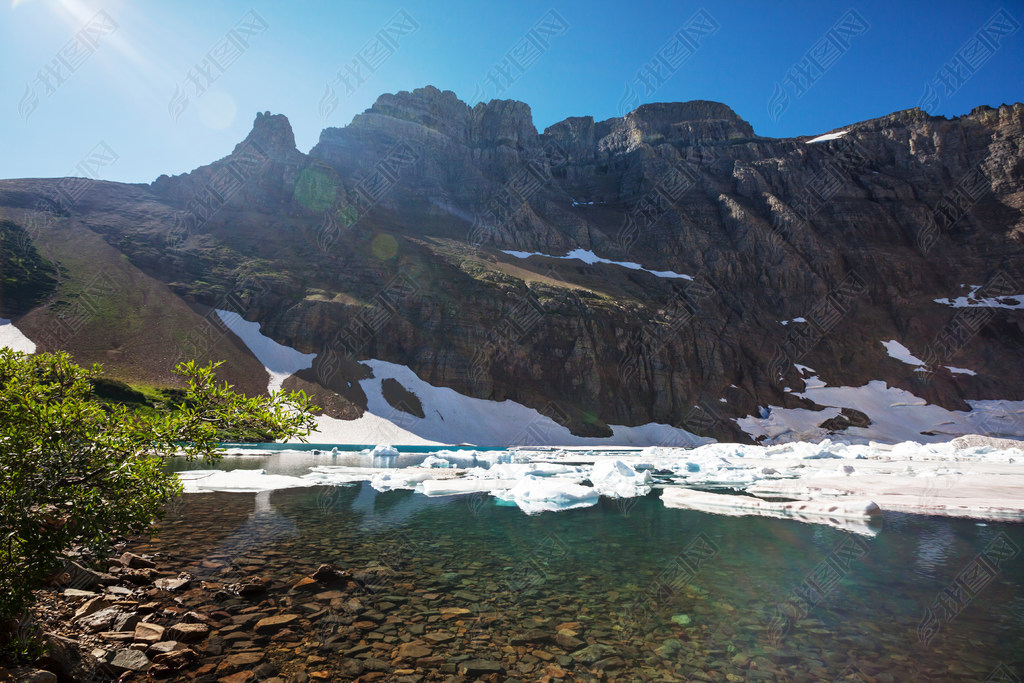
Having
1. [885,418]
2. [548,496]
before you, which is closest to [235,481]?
[548,496]

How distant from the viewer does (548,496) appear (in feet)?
86.1

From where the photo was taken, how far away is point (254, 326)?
90.6 m

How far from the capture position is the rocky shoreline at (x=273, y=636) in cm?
727

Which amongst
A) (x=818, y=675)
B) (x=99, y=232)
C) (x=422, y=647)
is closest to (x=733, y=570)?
(x=818, y=675)

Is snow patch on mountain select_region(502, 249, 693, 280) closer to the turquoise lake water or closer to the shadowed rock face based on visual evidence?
the shadowed rock face

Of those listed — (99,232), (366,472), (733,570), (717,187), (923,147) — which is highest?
(923,147)

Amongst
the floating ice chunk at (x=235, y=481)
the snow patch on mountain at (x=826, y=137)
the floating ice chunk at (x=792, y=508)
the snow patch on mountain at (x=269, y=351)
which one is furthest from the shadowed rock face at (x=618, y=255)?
the floating ice chunk at (x=792, y=508)

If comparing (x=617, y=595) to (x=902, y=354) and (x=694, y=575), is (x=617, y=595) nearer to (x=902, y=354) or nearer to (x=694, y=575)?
(x=694, y=575)

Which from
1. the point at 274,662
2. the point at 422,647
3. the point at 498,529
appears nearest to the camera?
the point at 274,662

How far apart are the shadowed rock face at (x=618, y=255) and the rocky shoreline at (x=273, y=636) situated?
73228mm

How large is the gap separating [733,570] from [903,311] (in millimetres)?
142200

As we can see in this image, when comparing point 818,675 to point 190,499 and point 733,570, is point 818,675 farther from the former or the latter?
point 190,499

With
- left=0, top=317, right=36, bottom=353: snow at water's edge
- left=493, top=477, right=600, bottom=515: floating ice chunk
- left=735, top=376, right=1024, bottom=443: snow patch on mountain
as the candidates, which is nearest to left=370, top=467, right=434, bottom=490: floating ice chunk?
left=493, top=477, right=600, bottom=515: floating ice chunk

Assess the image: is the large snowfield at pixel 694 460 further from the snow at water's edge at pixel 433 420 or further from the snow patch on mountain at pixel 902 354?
the snow patch on mountain at pixel 902 354
